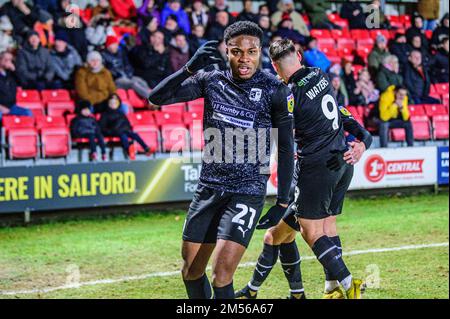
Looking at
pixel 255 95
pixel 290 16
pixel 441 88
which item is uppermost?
pixel 290 16

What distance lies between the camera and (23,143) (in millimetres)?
13148

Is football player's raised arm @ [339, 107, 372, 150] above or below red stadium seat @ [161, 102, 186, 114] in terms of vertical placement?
above

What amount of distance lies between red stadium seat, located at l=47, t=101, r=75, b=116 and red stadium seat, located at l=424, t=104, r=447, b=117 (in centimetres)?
820

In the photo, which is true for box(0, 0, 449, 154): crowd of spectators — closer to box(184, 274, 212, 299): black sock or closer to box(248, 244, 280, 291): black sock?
box(248, 244, 280, 291): black sock

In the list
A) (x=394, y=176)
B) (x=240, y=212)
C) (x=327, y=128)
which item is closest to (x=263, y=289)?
(x=327, y=128)

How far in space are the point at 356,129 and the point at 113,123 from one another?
23.6 feet

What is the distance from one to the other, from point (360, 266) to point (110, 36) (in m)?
7.70

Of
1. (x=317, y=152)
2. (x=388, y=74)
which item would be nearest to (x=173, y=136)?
(x=388, y=74)

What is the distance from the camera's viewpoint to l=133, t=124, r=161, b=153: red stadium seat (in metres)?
14.3

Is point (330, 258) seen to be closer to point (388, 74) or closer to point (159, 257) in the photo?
point (159, 257)

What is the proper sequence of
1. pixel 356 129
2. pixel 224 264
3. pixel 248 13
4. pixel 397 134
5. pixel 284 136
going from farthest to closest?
1. pixel 248 13
2. pixel 397 134
3. pixel 356 129
4. pixel 284 136
5. pixel 224 264

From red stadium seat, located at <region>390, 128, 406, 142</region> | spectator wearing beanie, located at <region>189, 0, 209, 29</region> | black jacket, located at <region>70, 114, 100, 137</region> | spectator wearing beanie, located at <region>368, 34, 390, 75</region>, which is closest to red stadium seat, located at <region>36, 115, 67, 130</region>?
black jacket, located at <region>70, 114, 100, 137</region>

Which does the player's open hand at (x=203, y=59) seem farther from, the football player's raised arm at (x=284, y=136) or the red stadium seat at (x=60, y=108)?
the red stadium seat at (x=60, y=108)
